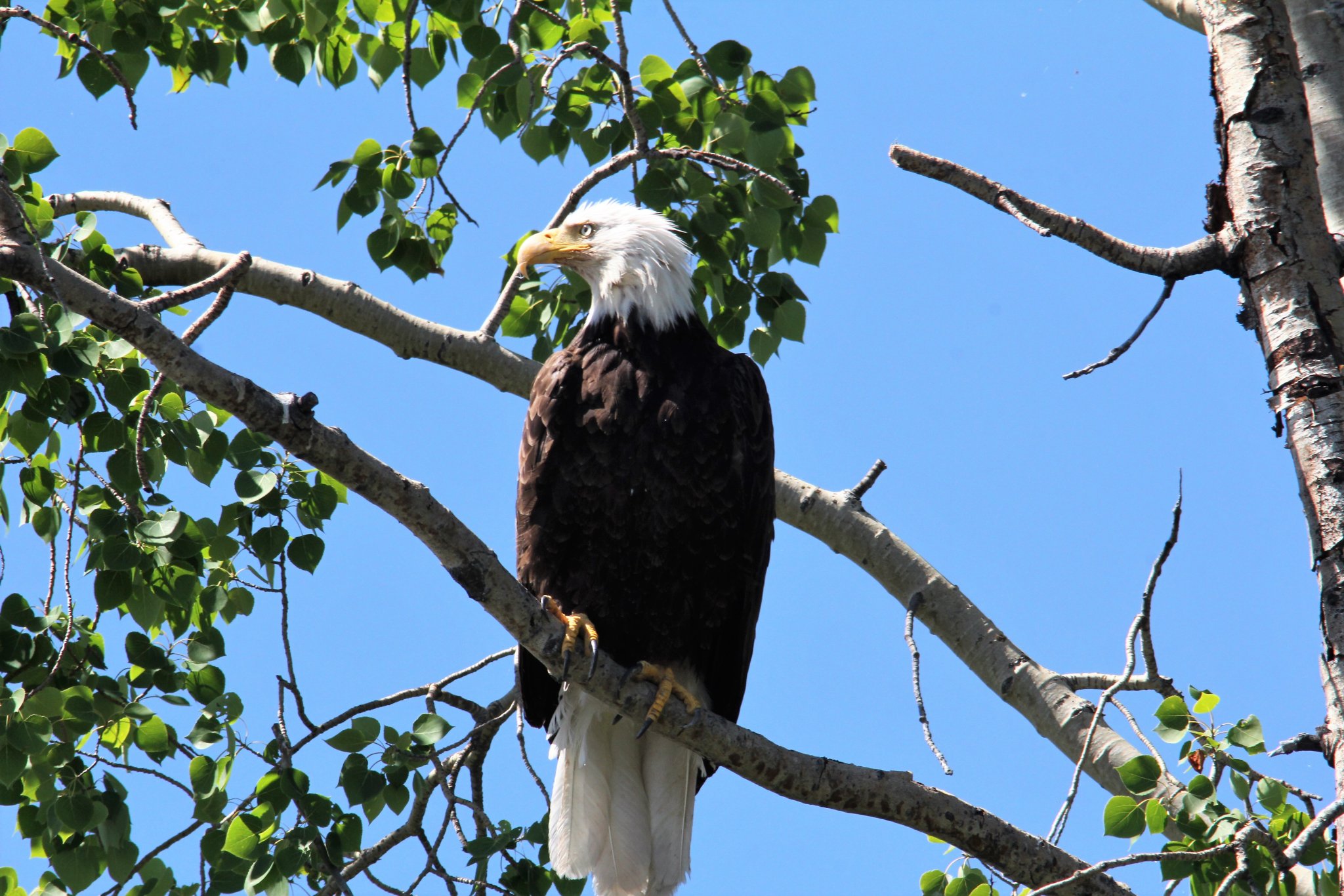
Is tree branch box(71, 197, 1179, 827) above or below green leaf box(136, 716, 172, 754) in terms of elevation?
above

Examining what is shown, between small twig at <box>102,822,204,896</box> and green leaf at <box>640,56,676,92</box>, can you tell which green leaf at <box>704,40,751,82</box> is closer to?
green leaf at <box>640,56,676,92</box>

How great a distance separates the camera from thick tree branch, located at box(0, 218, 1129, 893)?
6.80 feet

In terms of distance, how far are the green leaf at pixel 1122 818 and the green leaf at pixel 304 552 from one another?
6.37 feet

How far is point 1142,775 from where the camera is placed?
243 centimetres

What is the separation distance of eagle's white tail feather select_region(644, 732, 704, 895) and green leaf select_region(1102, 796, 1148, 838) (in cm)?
156

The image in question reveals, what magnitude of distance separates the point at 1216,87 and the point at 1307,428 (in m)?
0.99

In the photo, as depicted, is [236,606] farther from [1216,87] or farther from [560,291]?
[1216,87]

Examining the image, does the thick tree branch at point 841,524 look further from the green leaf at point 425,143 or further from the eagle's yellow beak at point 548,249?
the green leaf at point 425,143

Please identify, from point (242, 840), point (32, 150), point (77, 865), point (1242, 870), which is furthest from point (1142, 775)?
point (32, 150)

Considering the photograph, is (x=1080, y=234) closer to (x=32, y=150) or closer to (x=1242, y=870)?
(x=1242, y=870)

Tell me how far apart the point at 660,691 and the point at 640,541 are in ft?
1.78

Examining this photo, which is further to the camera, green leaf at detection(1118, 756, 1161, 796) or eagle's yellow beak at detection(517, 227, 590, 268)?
eagle's yellow beak at detection(517, 227, 590, 268)

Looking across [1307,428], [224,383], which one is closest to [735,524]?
[1307,428]

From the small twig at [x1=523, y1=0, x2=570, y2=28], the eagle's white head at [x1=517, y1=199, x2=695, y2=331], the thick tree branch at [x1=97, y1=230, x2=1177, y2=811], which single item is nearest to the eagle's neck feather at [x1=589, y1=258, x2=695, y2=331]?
the eagle's white head at [x1=517, y1=199, x2=695, y2=331]
